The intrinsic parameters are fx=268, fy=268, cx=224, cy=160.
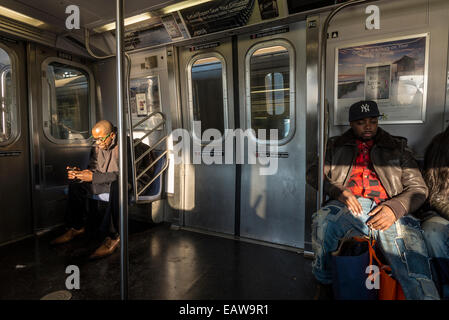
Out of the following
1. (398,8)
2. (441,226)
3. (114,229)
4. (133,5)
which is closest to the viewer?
(441,226)

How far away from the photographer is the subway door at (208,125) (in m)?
3.47

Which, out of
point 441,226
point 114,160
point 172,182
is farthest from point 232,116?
point 441,226

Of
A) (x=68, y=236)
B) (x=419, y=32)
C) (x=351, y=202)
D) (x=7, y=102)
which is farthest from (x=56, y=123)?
(x=419, y=32)

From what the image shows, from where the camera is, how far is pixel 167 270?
263 centimetres

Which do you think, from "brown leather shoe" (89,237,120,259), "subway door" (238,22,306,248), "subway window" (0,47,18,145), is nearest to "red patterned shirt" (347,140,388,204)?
"subway door" (238,22,306,248)

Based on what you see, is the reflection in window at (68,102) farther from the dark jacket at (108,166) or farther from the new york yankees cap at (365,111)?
the new york yankees cap at (365,111)

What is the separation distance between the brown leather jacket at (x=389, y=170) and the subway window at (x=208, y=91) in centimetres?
155

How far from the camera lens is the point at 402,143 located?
230cm

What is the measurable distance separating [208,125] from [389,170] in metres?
2.20

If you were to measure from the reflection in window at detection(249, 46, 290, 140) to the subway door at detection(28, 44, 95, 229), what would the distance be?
2673 mm

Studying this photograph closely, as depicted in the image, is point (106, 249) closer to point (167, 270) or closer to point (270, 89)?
point (167, 270)

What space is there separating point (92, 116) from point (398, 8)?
4.31 m

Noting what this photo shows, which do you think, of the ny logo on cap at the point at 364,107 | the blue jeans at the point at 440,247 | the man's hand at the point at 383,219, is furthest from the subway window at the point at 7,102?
the blue jeans at the point at 440,247
